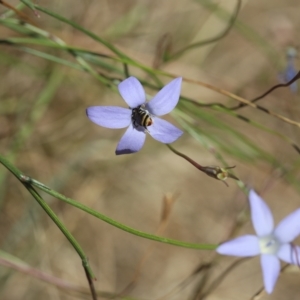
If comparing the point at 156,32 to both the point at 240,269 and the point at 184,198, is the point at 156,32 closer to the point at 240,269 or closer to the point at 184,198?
the point at 184,198

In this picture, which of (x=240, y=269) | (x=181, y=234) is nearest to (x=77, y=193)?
(x=181, y=234)

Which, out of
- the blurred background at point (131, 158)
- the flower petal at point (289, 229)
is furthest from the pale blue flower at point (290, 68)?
the flower petal at point (289, 229)

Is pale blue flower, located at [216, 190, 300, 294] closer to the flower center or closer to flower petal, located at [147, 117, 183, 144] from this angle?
the flower center

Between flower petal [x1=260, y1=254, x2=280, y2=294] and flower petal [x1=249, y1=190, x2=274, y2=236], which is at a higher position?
flower petal [x1=249, y1=190, x2=274, y2=236]

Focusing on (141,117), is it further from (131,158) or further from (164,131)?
(131,158)

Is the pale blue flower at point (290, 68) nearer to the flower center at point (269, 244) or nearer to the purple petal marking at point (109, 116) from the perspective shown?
the flower center at point (269, 244)

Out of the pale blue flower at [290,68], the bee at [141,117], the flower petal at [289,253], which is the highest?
the pale blue flower at [290,68]

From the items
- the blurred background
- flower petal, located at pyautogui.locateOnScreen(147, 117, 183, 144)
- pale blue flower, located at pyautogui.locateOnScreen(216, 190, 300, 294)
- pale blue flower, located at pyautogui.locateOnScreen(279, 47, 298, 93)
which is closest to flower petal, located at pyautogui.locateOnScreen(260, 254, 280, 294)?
pale blue flower, located at pyautogui.locateOnScreen(216, 190, 300, 294)
